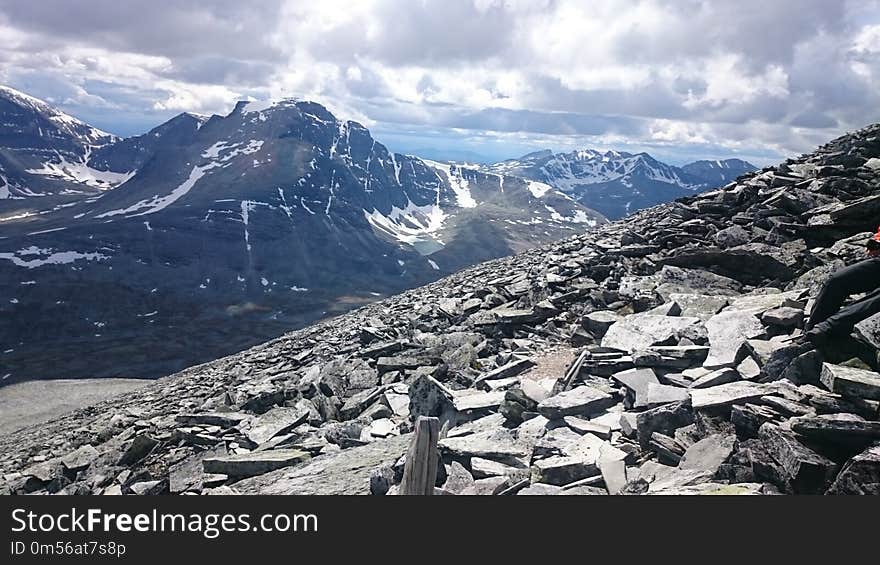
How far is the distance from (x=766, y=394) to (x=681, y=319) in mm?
7147

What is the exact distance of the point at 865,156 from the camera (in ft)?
110

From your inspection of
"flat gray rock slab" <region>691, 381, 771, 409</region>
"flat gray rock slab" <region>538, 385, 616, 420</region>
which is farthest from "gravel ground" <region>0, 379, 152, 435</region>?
"flat gray rock slab" <region>691, 381, 771, 409</region>

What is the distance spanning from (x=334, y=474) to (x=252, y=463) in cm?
309

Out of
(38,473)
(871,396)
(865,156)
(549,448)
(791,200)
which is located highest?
(865,156)

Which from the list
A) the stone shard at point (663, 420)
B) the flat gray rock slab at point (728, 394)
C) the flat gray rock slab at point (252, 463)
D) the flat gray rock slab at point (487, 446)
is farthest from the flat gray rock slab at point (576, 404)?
the flat gray rock slab at point (252, 463)

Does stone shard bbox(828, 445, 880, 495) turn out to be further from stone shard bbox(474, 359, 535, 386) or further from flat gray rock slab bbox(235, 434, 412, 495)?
stone shard bbox(474, 359, 535, 386)

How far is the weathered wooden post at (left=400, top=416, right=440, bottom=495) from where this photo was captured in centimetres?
998

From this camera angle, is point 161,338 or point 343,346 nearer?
point 343,346

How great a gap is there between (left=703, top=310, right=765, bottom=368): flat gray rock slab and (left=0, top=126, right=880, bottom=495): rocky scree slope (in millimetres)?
90

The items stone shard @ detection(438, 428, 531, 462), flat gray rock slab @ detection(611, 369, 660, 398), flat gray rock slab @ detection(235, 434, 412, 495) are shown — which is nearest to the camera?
stone shard @ detection(438, 428, 531, 462)

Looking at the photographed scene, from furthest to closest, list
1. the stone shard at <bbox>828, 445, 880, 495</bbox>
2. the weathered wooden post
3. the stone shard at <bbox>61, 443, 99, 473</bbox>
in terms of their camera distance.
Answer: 1. the stone shard at <bbox>61, 443, 99, 473</bbox>
2. the weathered wooden post
3. the stone shard at <bbox>828, 445, 880, 495</bbox>

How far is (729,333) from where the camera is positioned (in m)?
15.3

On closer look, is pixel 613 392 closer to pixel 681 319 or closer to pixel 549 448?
pixel 549 448

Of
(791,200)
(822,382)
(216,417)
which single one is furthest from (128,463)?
(791,200)
